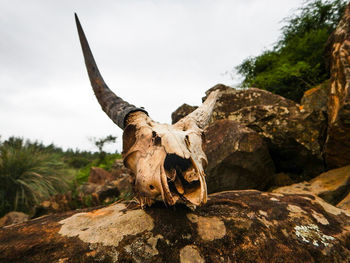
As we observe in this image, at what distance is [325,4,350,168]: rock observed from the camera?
8.40 feet

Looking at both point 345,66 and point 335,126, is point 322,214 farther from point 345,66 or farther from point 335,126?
point 345,66

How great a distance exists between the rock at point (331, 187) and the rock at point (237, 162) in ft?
1.60

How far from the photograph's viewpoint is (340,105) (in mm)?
2598

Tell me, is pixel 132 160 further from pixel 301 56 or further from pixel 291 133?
pixel 301 56

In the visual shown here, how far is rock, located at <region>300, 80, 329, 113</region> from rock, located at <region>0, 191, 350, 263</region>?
278 cm

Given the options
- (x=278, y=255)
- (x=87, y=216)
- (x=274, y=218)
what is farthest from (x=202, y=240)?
(x=87, y=216)

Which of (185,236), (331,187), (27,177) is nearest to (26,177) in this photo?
(27,177)

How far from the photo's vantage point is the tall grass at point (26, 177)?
559 centimetres

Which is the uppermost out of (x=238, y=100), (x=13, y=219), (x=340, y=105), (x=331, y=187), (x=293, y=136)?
(x=238, y=100)

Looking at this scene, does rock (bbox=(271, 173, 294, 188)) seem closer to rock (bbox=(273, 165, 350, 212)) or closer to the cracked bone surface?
rock (bbox=(273, 165, 350, 212))

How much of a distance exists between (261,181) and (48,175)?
24.2 ft

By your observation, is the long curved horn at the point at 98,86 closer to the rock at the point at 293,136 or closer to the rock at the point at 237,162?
the rock at the point at 237,162

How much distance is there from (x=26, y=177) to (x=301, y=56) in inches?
376

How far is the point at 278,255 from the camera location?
116 cm
